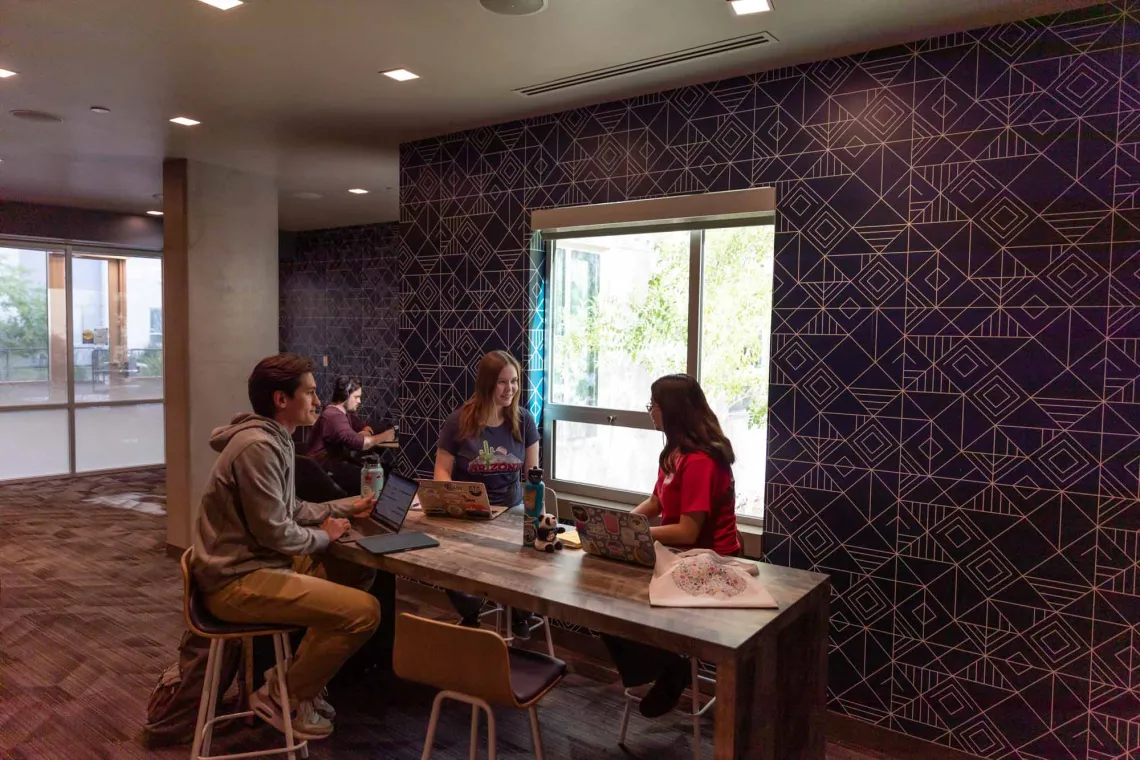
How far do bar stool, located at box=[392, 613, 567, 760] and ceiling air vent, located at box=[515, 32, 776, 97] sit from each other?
238cm

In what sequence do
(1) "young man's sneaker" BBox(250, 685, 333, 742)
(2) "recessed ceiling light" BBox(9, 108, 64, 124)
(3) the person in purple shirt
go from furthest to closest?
1. (3) the person in purple shirt
2. (2) "recessed ceiling light" BBox(9, 108, 64, 124)
3. (1) "young man's sneaker" BBox(250, 685, 333, 742)

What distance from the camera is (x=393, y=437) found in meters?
6.20

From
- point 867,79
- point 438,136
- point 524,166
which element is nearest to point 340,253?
point 438,136

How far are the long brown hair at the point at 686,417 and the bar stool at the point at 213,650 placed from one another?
1463 millimetres

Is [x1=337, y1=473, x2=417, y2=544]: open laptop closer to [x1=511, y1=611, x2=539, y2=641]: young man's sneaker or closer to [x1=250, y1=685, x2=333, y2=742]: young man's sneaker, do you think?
[x1=250, y1=685, x2=333, y2=742]: young man's sneaker

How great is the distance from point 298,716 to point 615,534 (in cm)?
147

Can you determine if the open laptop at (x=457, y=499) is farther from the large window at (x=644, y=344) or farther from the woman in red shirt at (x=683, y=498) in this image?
the large window at (x=644, y=344)

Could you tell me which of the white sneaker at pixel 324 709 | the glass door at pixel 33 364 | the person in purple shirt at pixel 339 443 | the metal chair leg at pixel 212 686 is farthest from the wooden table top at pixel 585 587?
the glass door at pixel 33 364

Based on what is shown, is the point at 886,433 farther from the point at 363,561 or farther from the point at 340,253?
the point at 340,253

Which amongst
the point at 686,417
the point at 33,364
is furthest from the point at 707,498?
the point at 33,364

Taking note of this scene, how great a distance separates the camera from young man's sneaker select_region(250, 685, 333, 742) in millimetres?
2775

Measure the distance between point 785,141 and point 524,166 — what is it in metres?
1.48

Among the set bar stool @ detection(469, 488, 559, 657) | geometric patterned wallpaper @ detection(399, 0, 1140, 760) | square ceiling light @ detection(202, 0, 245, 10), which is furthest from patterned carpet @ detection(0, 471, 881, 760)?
square ceiling light @ detection(202, 0, 245, 10)

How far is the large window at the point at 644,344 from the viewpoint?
3504 millimetres
